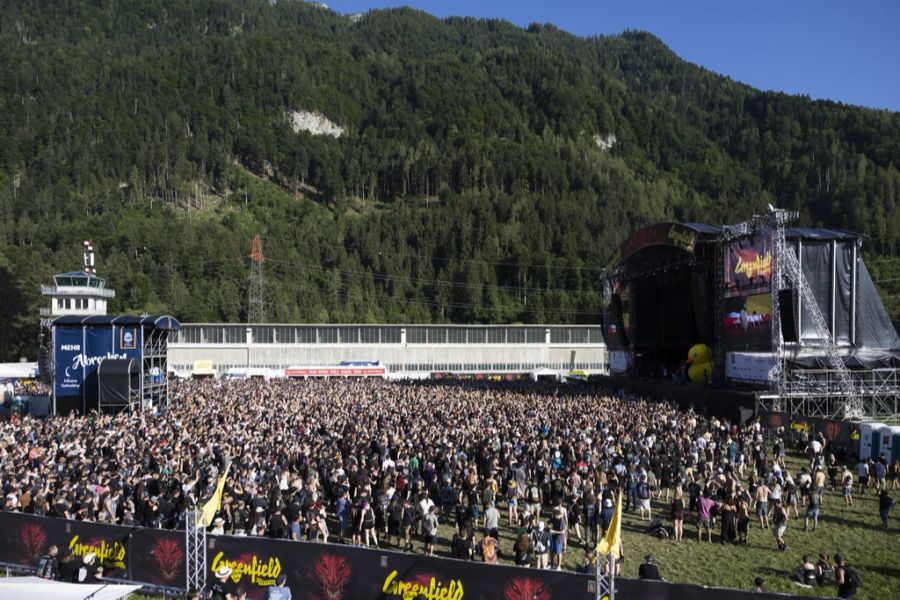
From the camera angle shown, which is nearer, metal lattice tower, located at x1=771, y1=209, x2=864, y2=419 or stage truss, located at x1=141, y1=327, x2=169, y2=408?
metal lattice tower, located at x1=771, y1=209, x2=864, y2=419

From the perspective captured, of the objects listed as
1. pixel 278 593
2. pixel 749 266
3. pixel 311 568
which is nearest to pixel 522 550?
pixel 311 568

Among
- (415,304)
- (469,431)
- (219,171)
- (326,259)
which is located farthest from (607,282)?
(219,171)

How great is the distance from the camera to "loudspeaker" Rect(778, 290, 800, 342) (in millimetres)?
27578

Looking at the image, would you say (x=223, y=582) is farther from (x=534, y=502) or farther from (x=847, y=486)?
(x=847, y=486)

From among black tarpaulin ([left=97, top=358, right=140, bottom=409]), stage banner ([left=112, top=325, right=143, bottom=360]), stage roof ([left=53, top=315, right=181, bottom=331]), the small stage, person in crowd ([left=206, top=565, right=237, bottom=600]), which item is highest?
stage roof ([left=53, top=315, right=181, bottom=331])

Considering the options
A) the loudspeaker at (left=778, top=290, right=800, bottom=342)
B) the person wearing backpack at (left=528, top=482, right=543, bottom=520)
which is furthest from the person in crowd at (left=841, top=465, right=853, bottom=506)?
the loudspeaker at (left=778, top=290, right=800, bottom=342)

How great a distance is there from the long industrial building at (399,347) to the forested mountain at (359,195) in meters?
18.8

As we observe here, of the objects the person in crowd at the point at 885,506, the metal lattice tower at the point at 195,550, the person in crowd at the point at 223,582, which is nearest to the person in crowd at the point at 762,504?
the person in crowd at the point at 885,506

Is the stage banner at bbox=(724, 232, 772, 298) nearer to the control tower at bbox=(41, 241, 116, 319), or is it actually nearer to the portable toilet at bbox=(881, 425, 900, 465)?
the portable toilet at bbox=(881, 425, 900, 465)

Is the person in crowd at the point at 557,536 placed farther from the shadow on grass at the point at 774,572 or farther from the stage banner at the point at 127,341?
the stage banner at the point at 127,341

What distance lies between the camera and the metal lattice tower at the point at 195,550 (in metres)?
9.81

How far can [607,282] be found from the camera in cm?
4562

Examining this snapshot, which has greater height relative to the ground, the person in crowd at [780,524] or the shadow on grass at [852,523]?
the person in crowd at [780,524]

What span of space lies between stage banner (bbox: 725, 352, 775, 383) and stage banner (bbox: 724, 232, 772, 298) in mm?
2545
